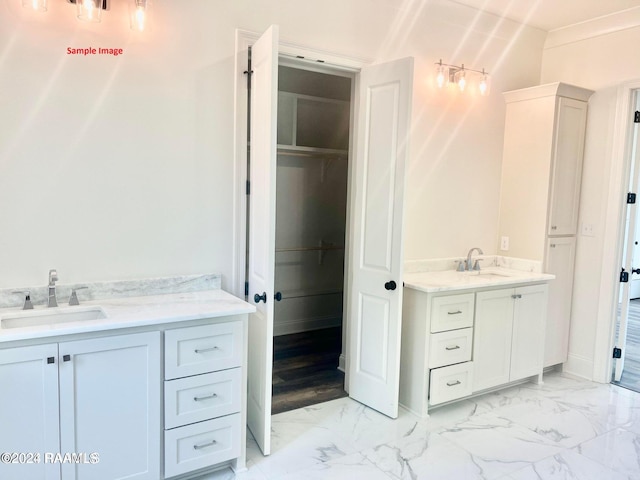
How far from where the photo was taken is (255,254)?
8.93ft

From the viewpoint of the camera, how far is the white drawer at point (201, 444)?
7.20ft

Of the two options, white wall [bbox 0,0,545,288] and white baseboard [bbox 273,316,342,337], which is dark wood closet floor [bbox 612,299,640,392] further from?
white wall [bbox 0,0,545,288]

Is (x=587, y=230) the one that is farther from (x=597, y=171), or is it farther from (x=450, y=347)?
(x=450, y=347)

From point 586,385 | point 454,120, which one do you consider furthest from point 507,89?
point 586,385

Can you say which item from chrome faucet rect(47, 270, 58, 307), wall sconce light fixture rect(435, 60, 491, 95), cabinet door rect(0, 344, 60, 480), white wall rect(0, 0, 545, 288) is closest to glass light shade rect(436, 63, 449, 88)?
wall sconce light fixture rect(435, 60, 491, 95)

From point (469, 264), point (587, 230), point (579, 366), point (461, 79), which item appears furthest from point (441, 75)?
point (579, 366)

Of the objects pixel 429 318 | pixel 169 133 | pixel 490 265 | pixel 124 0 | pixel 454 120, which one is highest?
pixel 124 0

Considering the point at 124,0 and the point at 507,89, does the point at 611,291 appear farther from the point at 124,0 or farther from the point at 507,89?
the point at 124,0

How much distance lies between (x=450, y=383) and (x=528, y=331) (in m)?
0.86

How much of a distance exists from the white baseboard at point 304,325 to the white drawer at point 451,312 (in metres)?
2.07

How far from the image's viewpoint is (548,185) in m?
3.65

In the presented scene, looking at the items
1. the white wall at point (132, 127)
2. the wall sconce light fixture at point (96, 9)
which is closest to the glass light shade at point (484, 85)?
the white wall at point (132, 127)

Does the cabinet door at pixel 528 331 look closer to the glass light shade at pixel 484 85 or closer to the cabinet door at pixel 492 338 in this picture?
the cabinet door at pixel 492 338

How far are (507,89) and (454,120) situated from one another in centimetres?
66
